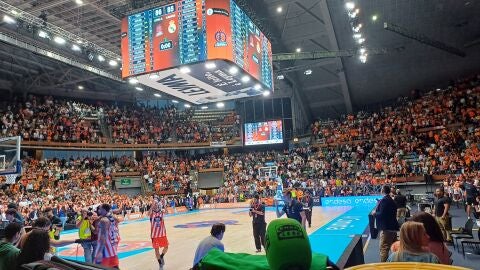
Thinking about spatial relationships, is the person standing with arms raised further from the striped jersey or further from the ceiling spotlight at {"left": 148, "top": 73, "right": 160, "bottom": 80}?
the ceiling spotlight at {"left": 148, "top": 73, "right": 160, "bottom": 80}

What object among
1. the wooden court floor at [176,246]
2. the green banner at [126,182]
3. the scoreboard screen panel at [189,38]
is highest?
the scoreboard screen panel at [189,38]

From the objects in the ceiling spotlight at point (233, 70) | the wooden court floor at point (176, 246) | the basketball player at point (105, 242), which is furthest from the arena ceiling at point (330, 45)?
the basketball player at point (105, 242)

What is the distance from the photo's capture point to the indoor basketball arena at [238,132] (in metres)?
8.82

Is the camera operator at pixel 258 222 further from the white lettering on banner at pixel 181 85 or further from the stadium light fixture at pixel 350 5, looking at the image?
the stadium light fixture at pixel 350 5

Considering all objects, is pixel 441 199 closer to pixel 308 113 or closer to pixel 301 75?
pixel 301 75

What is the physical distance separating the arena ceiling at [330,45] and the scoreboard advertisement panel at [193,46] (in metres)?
2.69

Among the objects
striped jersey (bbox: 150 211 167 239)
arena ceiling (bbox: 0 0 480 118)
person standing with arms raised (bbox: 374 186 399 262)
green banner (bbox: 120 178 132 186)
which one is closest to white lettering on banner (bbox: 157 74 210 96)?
arena ceiling (bbox: 0 0 480 118)

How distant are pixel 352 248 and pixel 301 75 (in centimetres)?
3053

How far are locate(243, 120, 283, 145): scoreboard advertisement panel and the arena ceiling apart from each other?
4.10 metres

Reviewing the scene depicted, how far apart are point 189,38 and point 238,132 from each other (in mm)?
27325

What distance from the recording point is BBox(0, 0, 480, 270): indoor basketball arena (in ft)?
28.9

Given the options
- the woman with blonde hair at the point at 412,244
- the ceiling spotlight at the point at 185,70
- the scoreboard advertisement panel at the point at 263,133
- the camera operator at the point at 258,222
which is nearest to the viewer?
the woman with blonde hair at the point at 412,244

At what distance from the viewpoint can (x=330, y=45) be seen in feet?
86.7

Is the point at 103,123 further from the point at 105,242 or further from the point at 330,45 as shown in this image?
the point at 105,242
